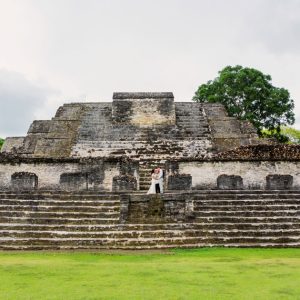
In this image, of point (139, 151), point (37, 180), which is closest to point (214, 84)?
point (139, 151)

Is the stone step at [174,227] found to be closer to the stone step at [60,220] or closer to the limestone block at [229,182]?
the stone step at [60,220]

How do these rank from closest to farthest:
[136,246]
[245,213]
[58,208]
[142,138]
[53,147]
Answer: [136,246], [245,213], [58,208], [53,147], [142,138]

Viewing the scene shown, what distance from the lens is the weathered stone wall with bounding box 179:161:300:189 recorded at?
45.4 ft

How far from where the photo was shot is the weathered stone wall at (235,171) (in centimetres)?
1383

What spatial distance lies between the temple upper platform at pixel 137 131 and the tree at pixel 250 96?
12.7 feet

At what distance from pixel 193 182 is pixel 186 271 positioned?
7652mm

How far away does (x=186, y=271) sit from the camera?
20.6 feet

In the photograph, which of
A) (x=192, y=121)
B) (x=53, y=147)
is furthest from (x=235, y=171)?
(x=53, y=147)

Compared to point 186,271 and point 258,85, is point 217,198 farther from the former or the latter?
point 258,85

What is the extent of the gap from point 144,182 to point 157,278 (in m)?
8.96

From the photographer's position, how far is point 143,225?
1063 cm

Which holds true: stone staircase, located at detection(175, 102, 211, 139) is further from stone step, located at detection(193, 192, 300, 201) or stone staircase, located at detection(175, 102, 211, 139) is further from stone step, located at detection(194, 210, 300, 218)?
stone step, located at detection(194, 210, 300, 218)

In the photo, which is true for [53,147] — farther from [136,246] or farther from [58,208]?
[136,246]

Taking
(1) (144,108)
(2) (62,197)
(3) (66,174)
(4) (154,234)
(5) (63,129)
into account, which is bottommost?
(4) (154,234)
